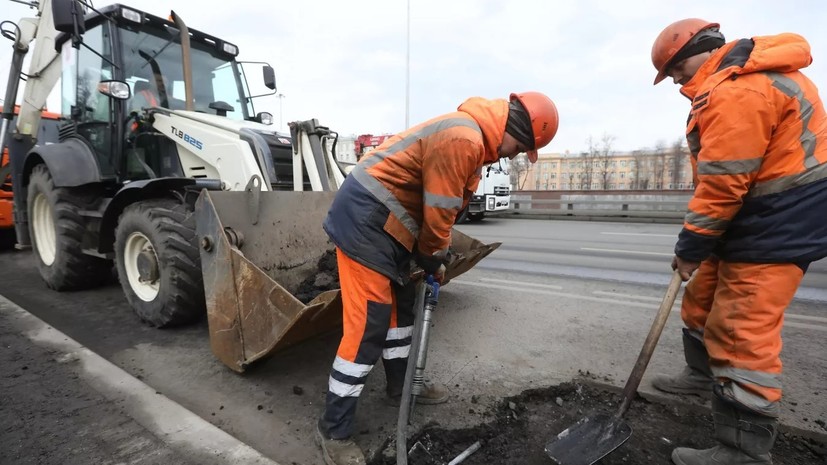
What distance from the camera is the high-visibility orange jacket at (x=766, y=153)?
182 cm

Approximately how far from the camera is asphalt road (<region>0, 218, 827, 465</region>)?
8.07 feet

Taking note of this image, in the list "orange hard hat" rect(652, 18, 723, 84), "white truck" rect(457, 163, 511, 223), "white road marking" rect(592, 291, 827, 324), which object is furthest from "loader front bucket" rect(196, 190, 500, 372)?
"white truck" rect(457, 163, 511, 223)

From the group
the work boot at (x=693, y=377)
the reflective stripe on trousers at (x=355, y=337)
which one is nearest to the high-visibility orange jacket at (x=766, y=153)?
the work boot at (x=693, y=377)

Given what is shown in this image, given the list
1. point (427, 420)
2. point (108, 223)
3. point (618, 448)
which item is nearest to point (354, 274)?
point (427, 420)

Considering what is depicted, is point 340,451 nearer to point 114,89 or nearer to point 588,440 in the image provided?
point 588,440

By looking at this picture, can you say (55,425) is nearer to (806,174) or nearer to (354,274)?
(354,274)

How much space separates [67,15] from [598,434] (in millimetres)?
4932

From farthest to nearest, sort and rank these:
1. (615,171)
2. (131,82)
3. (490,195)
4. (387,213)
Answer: (615,171), (490,195), (131,82), (387,213)

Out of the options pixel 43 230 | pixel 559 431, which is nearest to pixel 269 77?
pixel 43 230

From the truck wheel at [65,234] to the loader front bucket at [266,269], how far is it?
→ 263 cm

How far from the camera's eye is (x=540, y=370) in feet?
9.84

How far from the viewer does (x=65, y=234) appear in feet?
14.7

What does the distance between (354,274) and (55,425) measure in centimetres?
183

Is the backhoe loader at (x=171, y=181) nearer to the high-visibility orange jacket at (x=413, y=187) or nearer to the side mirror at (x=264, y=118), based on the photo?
the side mirror at (x=264, y=118)
